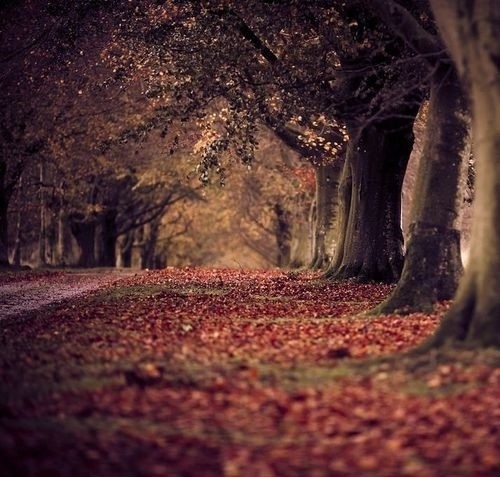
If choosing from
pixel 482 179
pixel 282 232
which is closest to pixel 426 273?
pixel 482 179

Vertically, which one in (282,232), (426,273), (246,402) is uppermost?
(282,232)

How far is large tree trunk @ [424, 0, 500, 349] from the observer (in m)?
8.73

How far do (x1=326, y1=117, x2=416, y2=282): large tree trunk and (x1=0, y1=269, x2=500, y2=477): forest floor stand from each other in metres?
8.73

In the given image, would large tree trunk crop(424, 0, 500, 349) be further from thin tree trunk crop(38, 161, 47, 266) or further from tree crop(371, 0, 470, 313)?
thin tree trunk crop(38, 161, 47, 266)

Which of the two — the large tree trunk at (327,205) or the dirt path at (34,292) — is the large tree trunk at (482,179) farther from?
the large tree trunk at (327,205)

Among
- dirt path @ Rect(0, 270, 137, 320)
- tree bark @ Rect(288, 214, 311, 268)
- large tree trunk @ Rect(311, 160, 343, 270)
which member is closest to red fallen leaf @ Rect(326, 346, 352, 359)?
dirt path @ Rect(0, 270, 137, 320)

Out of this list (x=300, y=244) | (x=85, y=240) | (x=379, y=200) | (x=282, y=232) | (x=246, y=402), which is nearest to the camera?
(x=246, y=402)

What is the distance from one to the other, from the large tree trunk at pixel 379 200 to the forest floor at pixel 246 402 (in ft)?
28.6

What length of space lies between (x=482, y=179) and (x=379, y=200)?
1219 centimetres

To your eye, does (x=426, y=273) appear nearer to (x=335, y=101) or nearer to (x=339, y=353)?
(x=339, y=353)

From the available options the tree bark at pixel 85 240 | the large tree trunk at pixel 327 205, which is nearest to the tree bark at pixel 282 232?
the tree bark at pixel 85 240

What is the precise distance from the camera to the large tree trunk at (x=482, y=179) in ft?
28.6

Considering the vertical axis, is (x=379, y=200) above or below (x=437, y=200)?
above

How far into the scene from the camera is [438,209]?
13508 mm
